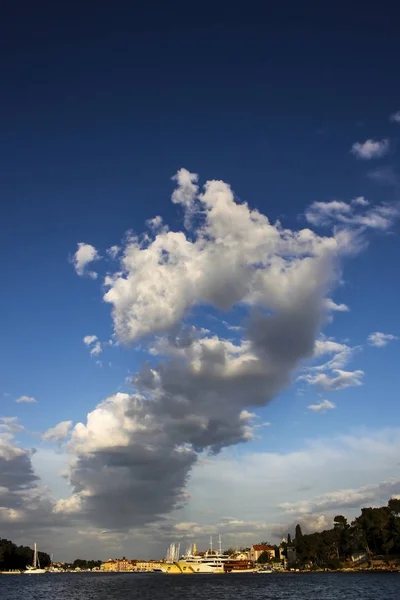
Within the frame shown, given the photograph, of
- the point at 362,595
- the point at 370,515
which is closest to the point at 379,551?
the point at 370,515

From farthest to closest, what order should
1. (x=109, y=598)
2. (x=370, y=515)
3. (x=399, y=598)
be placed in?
(x=370, y=515) → (x=109, y=598) → (x=399, y=598)

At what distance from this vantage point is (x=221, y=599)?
98.8 meters

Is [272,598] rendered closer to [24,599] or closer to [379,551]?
[24,599]

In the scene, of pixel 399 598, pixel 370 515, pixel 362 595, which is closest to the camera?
pixel 399 598

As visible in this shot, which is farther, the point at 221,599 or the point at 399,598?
the point at 221,599

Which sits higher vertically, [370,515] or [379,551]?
[370,515]

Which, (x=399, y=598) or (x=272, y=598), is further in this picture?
(x=272, y=598)

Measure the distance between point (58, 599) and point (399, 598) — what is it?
66.3 m

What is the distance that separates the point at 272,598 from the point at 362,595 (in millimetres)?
16246

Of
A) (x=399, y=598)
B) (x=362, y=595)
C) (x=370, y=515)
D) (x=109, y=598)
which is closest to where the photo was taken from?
(x=399, y=598)

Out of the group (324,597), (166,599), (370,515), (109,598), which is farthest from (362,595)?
(370,515)

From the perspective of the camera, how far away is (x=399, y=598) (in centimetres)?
8700

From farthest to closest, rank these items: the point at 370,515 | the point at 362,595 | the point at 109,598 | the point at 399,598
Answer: the point at 370,515, the point at 109,598, the point at 362,595, the point at 399,598

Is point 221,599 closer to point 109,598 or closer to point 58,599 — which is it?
point 109,598
